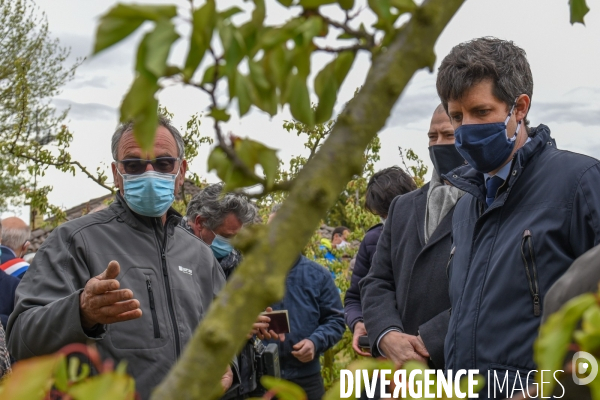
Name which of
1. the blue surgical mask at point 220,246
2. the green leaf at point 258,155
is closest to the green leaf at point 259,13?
the green leaf at point 258,155

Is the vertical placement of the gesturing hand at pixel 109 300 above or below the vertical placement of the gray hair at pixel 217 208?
below

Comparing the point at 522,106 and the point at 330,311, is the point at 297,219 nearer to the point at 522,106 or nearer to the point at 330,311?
the point at 522,106

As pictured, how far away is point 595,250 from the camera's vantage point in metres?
1.33

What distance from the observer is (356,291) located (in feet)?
15.2

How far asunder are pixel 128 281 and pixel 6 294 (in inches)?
97.7

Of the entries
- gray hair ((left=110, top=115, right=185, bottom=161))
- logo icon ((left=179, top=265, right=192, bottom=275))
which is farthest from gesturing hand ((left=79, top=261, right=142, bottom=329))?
gray hair ((left=110, top=115, right=185, bottom=161))

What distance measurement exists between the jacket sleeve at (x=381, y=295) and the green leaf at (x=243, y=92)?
2.79 m

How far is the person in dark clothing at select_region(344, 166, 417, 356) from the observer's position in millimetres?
4673

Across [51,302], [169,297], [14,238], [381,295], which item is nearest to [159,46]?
[51,302]

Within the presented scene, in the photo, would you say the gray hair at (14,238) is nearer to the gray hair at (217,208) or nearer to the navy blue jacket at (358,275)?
the gray hair at (217,208)

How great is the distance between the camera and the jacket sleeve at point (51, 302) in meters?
2.95

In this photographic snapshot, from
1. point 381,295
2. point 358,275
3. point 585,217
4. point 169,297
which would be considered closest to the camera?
point 585,217

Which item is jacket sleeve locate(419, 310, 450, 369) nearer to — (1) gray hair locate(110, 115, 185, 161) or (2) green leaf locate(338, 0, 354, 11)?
(1) gray hair locate(110, 115, 185, 161)

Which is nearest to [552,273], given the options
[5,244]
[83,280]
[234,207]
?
[83,280]
